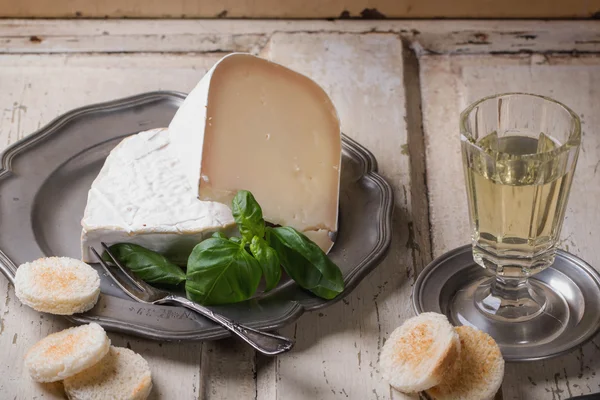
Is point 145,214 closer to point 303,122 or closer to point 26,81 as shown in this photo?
point 303,122

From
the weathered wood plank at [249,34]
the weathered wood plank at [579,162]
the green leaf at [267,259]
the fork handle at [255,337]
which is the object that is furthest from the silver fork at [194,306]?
the weathered wood plank at [249,34]

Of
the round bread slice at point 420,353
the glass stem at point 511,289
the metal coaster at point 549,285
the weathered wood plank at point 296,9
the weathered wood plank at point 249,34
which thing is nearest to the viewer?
the round bread slice at point 420,353

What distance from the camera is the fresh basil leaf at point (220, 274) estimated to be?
1.42 meters

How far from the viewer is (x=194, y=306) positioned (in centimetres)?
142

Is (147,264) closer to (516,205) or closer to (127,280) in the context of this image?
(127,280)

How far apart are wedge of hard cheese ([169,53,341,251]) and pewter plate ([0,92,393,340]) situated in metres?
0.08

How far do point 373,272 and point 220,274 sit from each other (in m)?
0.30

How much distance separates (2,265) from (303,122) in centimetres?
58

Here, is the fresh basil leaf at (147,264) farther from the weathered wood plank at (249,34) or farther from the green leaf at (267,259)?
the weathered wood plank at (249,34)

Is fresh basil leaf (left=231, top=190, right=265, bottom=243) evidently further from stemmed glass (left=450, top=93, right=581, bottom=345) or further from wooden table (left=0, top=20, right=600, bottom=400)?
stemmed glass (left=450, top=93, right=581, bottom=345)

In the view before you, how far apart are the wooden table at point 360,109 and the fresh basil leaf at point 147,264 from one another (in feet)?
0.37

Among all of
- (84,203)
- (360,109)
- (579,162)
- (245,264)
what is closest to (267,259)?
(245,264)

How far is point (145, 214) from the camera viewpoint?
1.54 m

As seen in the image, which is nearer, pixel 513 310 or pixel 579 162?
pixel 513 310
